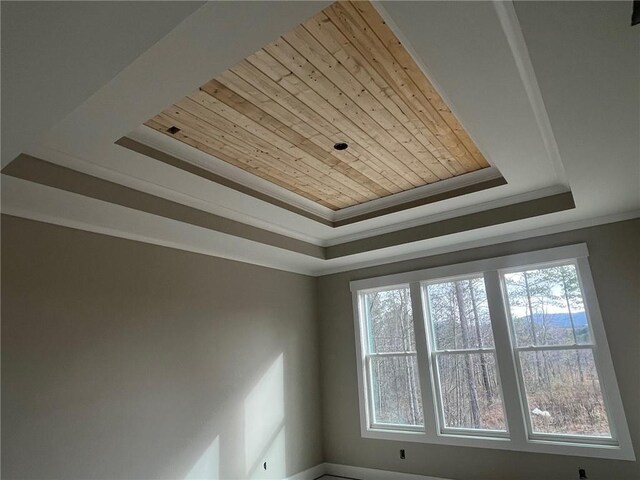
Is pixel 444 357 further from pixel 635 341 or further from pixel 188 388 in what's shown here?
pixel 188 388

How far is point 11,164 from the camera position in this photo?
8.09 feet

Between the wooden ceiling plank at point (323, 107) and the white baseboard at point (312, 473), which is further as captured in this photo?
the white baseboard at point (312, 473)

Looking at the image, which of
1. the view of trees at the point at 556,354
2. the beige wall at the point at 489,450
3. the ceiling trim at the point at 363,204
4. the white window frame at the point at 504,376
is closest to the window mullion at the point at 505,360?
the white window frame at the point at 504,376

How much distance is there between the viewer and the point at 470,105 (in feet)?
7.58

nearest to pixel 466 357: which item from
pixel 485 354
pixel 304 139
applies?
pixel 485 354

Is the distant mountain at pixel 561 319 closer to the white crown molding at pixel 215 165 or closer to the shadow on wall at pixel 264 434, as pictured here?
the white crown molding at pixel 215 165

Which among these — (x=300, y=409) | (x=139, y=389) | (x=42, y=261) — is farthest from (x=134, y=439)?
(x=300, y=409)

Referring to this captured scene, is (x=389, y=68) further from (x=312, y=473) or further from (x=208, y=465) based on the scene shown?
(x=312, y=473)

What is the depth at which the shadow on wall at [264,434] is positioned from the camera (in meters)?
3.96

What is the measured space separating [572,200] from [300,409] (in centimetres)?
380

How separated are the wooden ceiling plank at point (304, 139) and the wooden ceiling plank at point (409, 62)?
0.80 metres

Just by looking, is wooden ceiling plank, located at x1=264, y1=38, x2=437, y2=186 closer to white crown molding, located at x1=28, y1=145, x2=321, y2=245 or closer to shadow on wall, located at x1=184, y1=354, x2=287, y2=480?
white crown molding, located at x1=28, y1=145, x2=321, y2=245

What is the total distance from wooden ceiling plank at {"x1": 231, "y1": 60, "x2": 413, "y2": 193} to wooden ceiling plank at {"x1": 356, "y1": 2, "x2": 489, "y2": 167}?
60 cm

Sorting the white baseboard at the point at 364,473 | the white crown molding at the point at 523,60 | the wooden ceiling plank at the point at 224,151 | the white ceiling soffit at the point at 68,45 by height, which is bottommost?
the white baseboard at the point at 364,473
